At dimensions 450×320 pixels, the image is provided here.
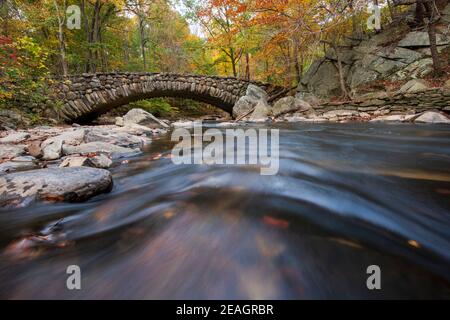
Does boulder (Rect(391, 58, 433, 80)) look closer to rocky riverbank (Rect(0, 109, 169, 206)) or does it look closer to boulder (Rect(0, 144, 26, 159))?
rocky riverbank (Rect(0, 109, 169, 206))

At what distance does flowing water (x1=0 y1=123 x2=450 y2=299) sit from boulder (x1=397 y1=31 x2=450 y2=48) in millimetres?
11270

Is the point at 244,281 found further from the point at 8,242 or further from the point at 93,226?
the point at 8,242

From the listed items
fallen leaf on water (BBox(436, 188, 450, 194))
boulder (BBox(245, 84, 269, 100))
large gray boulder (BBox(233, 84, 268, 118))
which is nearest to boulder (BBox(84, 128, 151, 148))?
fallen leaf on water (BBox(436, 188, 450, 194))

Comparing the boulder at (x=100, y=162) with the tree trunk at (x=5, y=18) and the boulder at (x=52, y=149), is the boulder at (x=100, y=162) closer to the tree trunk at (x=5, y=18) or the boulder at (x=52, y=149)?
the boulder at (x=52, y=149)

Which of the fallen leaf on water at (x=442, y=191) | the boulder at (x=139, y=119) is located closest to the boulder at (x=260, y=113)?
the boulder at (x=139, y=119)

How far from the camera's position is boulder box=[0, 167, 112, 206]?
5.42 feet

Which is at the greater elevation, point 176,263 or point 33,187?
point 33,187

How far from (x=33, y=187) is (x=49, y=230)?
0.60 meters

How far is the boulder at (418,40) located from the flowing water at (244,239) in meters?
11.3

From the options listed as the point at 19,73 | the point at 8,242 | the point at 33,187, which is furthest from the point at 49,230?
the point at 19,73

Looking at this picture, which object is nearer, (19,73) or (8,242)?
(8,242)

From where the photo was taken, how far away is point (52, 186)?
1701mm

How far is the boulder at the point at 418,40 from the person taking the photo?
31.7 feet
